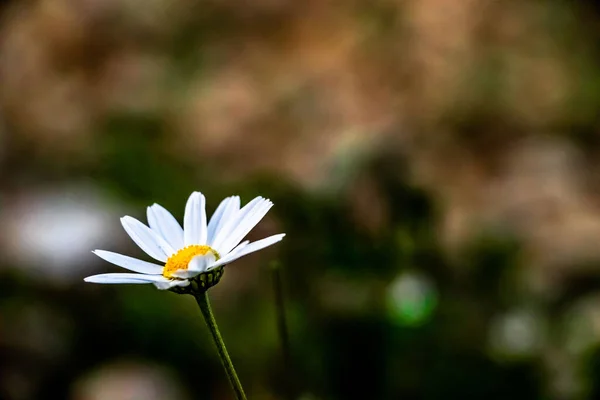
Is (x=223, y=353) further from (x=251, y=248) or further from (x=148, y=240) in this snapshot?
(x=148, y=240)

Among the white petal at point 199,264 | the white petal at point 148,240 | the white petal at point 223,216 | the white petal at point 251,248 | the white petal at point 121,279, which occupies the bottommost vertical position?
the white petal at point 121,279

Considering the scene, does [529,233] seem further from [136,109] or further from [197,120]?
[136,109]

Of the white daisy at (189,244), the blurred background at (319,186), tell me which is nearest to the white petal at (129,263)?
the white daisy at (189,244)

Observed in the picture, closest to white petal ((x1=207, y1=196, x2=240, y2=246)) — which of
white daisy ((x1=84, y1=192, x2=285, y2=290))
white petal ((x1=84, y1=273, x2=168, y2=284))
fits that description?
white daisy ((x1=84, y1=192, x2=285, y2=290))

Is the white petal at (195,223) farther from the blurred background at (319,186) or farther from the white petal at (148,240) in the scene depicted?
the blurred background at (319,186)

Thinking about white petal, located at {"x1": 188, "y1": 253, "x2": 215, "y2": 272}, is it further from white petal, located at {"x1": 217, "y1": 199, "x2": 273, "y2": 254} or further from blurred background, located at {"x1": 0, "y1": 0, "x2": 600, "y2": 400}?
blurred background, located at {"x1": 0, "y1": 0, "x2": 600, "y2": 400}

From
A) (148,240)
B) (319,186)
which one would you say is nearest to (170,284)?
(148,240)

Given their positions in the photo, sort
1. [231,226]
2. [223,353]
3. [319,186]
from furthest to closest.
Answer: [319,186], [231,226], [223,353]

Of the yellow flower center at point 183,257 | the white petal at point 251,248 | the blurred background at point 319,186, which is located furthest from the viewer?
the blurred background at point 319,186

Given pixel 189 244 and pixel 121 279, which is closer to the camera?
pixel 121 279
